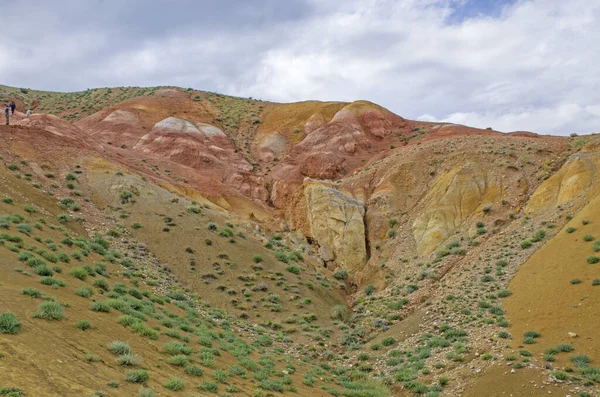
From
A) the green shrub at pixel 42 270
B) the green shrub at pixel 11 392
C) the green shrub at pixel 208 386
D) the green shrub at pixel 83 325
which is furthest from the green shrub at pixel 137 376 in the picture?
the green shrub at pixel 42 270

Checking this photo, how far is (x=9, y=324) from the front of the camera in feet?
28.0

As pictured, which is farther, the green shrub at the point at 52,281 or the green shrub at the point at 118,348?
the green shrub at the point at 52,281

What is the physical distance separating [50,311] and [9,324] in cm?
156

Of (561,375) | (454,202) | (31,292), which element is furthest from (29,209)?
(454,202)

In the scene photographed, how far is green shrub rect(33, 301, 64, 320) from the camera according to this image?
9.88 meters

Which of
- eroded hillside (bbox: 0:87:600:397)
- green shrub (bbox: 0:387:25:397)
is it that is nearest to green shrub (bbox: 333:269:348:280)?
eroded hillside (bbox: 0:87:600:397)

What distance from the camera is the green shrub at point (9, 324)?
8423 millimetres

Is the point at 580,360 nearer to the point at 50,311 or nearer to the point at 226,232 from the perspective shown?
the point at 50,311

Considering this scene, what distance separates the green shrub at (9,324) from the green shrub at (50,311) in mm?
1049

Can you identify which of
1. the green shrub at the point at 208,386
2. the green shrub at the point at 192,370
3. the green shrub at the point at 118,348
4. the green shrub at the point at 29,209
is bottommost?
the green shrub at the point at 208,386

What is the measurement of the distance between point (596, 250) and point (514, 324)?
18.2 feet

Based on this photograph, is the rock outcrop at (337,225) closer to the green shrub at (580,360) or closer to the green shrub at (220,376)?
the green shrub at (580,360)

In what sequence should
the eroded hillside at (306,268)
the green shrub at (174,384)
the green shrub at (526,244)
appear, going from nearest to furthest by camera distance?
1. the green shrub at (174,384)
2. the eroded hillside at (306,268)
3. the green shrub at (526,244)

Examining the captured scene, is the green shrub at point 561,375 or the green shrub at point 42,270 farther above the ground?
the green shrub at point 42,270
